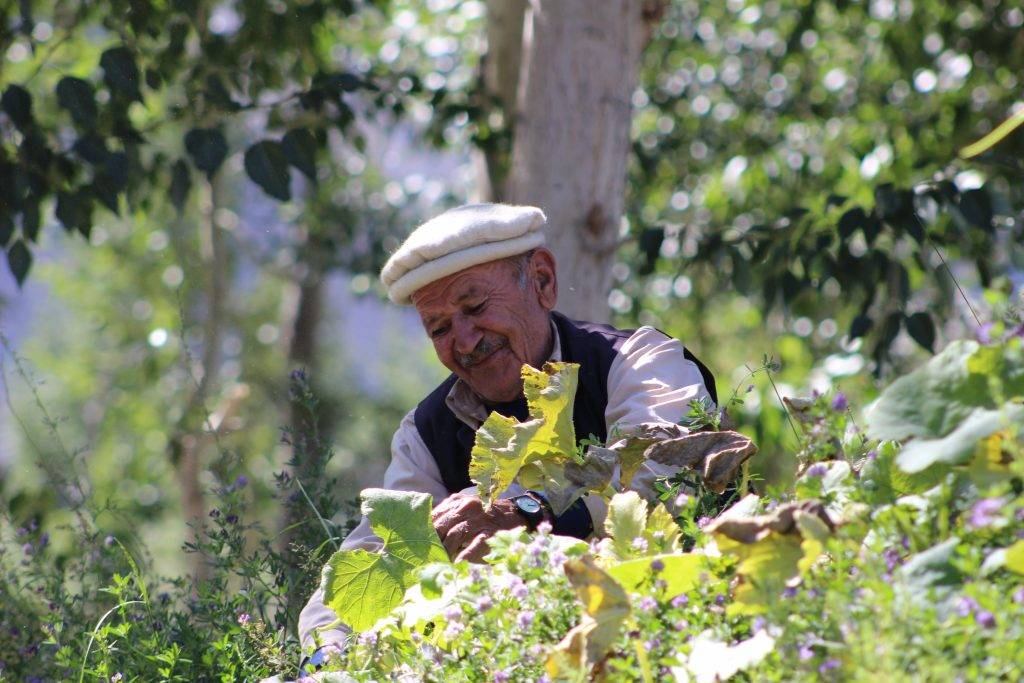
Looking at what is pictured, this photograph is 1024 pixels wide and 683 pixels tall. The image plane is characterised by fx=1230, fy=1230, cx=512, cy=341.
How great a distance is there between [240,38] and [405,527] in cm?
443

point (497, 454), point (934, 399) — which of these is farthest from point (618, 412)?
point (934, 399)

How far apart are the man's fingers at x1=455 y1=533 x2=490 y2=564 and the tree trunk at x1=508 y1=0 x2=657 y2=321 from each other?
229cm

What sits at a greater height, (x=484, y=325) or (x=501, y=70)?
(x=501, y=70)

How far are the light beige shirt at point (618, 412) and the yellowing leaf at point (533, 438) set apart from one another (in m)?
0.15

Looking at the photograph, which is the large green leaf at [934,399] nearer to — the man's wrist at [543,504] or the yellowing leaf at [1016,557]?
the yellowing leaf at [1016,557]

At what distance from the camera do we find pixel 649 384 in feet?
9.64

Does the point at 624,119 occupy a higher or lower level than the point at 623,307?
higher

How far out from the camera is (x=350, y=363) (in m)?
20.5

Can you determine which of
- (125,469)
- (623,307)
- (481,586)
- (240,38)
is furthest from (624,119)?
(125,469)

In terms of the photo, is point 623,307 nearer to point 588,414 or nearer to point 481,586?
point 588,414

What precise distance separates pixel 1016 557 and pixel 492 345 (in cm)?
186

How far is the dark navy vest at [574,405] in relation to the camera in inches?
124

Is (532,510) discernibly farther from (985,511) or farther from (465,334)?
(985,511)

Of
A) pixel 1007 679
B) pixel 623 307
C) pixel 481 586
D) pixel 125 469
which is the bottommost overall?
pixel 125 469
